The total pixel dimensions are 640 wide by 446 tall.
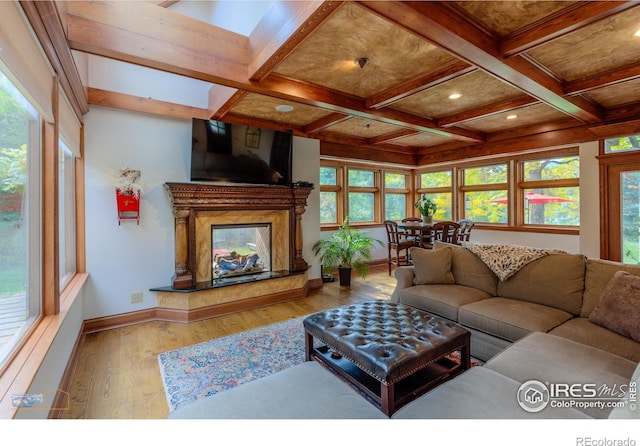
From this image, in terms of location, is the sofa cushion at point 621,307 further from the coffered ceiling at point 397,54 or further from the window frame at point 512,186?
the window frame at point 512,186

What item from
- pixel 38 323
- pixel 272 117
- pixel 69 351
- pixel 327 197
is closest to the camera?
pixel 38 323

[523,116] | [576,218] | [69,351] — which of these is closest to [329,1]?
[69,351]

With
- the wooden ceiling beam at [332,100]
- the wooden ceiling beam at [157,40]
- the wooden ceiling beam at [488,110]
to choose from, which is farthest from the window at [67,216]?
the wooden ceiling beam at [488,110]

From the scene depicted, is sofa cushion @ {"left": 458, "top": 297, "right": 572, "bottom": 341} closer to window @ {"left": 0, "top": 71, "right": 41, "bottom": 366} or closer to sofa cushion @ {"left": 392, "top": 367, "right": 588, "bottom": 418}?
sofa cushion @ {"left": 392, "top": 367, "right": 588, "bottom": 418}

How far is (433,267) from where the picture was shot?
312cm

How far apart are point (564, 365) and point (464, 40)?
207 centimetres

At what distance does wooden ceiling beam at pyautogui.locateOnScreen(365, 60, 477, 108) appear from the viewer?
263 cm

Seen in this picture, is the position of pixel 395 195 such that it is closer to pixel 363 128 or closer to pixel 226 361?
pixel 363 128

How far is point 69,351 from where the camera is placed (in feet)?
7.66

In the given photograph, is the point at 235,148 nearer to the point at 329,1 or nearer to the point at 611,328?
the point at 329,1

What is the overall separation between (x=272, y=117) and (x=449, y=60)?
243 cm

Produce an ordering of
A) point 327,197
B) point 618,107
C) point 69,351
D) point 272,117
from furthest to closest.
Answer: point 327,197
point 272,117
point 618,107
point 69,351

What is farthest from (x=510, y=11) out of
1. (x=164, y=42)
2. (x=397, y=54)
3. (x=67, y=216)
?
(x=67, y=216)
